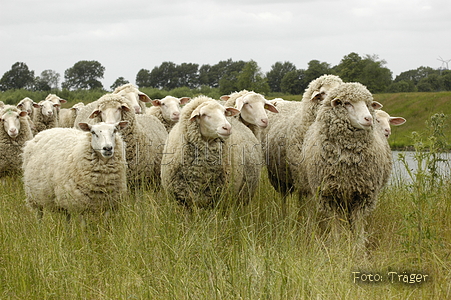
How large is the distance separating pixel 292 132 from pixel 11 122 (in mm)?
4894

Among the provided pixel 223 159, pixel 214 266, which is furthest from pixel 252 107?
pixel 214 266

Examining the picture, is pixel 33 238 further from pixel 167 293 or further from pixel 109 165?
pixel 167 293

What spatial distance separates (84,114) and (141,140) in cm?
239

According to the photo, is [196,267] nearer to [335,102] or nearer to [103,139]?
[103,139]

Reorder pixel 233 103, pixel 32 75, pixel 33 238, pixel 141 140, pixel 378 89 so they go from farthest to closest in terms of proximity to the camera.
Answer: pixel 32 75 → pixel 378 89 → pixel 233 103 → pixel 141 140 → pixel 33 238

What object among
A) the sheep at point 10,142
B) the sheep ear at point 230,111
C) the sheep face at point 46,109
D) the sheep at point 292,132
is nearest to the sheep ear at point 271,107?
the sheep at point 292,132

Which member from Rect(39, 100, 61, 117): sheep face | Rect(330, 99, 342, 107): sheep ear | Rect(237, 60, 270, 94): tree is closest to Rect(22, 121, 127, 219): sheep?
Rect(330, 99, 342, 107): sheep ear

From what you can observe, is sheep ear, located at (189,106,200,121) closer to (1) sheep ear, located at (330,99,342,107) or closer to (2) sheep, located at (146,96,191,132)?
(1) sheep ear, located at (330,99,342,107)

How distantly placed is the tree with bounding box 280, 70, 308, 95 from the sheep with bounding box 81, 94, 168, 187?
4586cm

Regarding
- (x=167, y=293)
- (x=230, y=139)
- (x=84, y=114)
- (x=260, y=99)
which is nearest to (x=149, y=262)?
(x=167, y=293)

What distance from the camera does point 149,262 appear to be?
12.5 ft

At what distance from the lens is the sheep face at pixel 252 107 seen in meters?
6.64

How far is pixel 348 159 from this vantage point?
480cm

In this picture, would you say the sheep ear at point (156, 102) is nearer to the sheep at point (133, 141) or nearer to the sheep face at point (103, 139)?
the sheep at point (133, 141)
